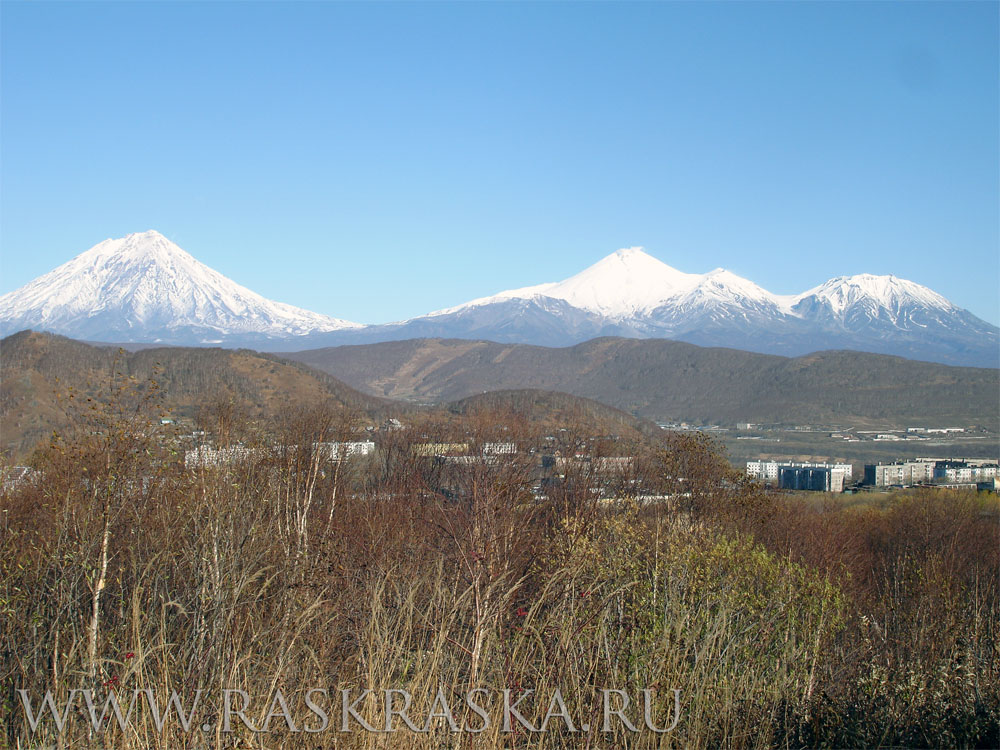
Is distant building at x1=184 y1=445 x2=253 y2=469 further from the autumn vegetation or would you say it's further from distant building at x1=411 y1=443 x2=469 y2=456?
distant building at x1=411 y1=443 x2=469 y2=456

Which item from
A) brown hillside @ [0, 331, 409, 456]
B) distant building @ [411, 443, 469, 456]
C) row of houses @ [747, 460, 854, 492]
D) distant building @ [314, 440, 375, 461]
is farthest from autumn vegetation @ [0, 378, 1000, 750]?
row of houses @ [747, 460, 854, 492]

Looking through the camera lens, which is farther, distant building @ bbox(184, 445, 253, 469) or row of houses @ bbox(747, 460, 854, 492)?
row of houses @ bbox(747, 460, 854, 492)

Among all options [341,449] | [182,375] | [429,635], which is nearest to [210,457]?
[429,635]

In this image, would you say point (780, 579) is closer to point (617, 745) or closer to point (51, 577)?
point (617, 745)

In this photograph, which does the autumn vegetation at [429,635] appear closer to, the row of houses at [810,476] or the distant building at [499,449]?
the distant building at [499,449]

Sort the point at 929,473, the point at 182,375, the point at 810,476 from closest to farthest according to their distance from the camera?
the point at 810,476
the point at 929,473
the point at 182,375

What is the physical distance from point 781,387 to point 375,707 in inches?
6628

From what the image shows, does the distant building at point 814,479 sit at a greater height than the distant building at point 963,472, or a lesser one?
lesser

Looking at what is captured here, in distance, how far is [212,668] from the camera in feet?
18.4

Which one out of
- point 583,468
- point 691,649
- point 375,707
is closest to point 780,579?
point 691,649

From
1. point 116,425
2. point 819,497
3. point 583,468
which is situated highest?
point 116,425

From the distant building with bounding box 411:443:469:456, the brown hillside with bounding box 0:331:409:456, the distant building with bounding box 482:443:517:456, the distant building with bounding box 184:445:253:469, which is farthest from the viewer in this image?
the brown hillside with bounding box 0:331:409:456

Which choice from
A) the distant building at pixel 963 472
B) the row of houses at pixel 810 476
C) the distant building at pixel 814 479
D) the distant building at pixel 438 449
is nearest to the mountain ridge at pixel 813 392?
the distant building at pixel 963 472

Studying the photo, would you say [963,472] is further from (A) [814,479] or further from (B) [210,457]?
(B) [210,457]
